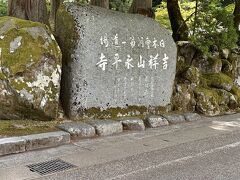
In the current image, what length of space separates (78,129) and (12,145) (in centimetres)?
123

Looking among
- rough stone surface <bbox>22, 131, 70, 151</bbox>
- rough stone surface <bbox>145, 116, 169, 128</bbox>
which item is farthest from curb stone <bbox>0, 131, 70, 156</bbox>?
rough stone surface <bbox>145, 116, 169, 128</bbox>

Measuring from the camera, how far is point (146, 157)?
5.29m

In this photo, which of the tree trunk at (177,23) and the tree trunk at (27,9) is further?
the tree trunk at (177,23)

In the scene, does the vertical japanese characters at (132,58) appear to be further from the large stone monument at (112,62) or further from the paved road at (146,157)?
the paved road at (146,157)

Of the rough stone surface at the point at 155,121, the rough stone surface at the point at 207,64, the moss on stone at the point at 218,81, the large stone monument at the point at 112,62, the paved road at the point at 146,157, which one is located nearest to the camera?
the paved road at the point at 146,157

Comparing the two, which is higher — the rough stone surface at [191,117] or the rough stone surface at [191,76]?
the rough stone surface at [191,76]

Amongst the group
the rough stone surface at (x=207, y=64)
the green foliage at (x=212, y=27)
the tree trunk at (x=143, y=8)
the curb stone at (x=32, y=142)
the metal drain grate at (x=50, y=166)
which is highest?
the tree trunk at (x=143, y=8)

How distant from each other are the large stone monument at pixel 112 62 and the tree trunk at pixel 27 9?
2.56ft

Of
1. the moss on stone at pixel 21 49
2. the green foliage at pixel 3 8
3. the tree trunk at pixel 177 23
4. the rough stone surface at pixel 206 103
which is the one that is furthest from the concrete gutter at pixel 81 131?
the green foliage at pixel 3 8

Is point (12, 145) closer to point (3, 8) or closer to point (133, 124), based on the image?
point (133, 124)

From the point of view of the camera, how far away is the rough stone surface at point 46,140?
5.27m

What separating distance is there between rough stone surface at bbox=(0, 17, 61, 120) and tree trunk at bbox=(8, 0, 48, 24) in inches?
37.1

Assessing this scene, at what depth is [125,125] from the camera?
6727mm

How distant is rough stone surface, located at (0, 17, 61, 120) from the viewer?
19.2ft
